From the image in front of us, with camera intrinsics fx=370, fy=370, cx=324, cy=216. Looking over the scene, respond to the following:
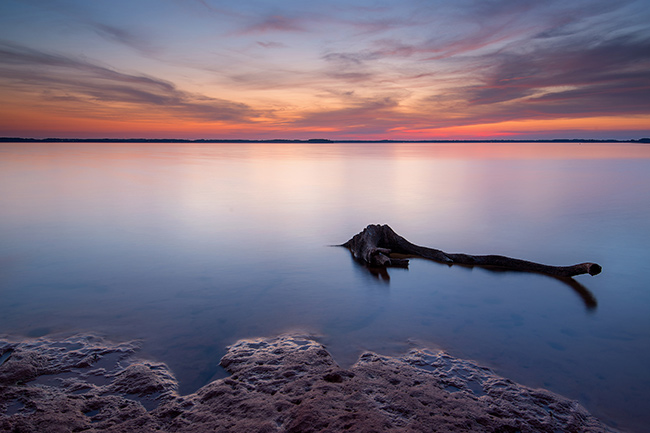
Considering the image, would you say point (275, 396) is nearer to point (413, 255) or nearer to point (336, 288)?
point (336, 288)

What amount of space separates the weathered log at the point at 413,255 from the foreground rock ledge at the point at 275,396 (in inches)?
158

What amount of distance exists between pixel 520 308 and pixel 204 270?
614 centimetres

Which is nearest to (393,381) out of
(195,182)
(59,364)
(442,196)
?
(59,364)

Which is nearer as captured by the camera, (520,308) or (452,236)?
(520,308)

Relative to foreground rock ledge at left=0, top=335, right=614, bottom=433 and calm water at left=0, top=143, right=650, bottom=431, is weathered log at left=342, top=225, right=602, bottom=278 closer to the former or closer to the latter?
calm water at left=0, top=143, right=650, bottom=431

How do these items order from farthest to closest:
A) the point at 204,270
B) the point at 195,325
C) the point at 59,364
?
the point at 204,270
the point at 195,325
the point at 59,364

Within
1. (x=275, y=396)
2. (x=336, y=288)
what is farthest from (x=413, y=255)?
(x=275, y=396)

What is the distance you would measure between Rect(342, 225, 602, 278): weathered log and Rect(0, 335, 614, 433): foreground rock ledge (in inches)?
158

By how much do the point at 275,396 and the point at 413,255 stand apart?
6.37 meters

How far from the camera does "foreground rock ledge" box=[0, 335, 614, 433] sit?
3287mm

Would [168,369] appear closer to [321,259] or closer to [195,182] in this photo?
[321,259]

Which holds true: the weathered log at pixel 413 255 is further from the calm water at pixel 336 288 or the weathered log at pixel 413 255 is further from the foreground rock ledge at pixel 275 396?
the foreground rock ledge at pixel 275 396

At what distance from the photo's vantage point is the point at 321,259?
9.06 meters

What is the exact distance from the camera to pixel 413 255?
30.8 ft
